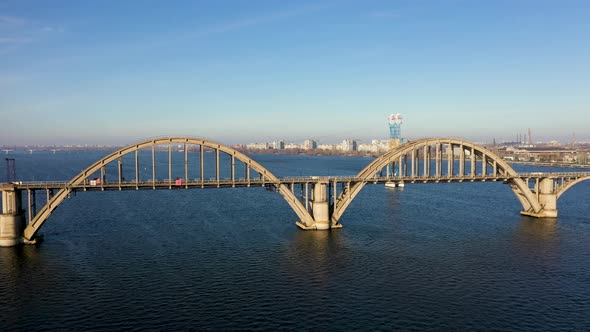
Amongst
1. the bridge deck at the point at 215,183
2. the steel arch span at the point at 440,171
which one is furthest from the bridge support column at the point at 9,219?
the steel arch span at the point at 440,171

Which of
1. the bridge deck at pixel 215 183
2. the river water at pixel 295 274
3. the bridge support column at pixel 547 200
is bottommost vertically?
the river water at pixel 295 274

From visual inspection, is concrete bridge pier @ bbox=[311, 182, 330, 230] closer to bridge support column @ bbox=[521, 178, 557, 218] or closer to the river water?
the river water

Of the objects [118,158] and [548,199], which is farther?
[548,199]

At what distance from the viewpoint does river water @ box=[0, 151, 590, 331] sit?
1742 inches

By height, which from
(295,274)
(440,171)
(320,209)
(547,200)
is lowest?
(295,274)

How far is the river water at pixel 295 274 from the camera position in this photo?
145 ft

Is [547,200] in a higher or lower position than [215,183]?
lower

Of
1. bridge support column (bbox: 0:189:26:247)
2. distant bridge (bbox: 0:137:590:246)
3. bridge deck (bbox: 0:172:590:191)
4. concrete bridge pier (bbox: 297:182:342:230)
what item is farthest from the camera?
concrete bridge pier (bbox: 297:182:342:230)

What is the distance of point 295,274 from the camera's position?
56438 mm

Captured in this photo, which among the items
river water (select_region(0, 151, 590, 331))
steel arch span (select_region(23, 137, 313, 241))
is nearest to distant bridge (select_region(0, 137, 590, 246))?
steel arch span (select_region(23, 137, 313, 241))

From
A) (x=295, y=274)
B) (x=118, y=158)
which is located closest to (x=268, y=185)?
(x=118, y=158)

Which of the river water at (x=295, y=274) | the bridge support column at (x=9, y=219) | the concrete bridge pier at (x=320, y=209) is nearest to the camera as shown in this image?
the river water at (x=295, y=274)

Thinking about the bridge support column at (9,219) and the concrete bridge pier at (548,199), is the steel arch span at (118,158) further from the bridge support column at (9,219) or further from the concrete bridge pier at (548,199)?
the concrete bridge pier at (548,199)

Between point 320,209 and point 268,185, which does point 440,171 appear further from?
point 268,185
